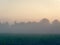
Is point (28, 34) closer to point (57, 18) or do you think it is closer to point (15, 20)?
point (15, 20)

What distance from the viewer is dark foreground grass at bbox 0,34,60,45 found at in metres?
0.99

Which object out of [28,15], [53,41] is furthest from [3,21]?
[53,41]

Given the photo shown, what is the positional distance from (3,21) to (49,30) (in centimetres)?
42

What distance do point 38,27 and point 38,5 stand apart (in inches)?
11.0

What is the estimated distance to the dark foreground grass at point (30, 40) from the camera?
3.26 feet

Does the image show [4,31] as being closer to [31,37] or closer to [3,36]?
[3,36]

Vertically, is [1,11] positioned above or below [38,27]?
above

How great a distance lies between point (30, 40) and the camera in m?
1.00

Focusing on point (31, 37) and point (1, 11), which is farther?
point (1, 11)

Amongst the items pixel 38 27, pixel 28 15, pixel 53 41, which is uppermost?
pixel 28 15

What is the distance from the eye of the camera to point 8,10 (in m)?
1.19

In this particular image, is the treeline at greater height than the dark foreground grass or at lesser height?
greater

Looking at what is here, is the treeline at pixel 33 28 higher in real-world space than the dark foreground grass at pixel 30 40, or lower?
higher

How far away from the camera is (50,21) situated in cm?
111
